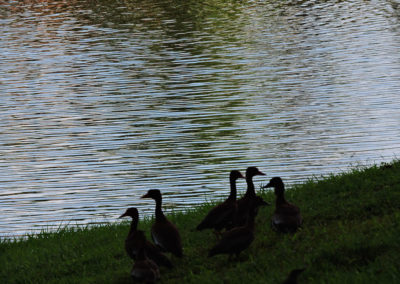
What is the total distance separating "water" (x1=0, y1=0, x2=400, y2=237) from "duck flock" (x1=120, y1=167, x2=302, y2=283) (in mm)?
7679

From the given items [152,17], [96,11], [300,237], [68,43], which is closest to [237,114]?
[300,237]

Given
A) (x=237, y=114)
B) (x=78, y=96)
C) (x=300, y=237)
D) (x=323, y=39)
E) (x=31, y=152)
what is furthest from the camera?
(x=323, y=39)

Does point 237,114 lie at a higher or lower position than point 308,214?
lower

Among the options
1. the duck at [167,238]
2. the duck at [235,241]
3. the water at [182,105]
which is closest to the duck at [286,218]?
the duck at [235,241]

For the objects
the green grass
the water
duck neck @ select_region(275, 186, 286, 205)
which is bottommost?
the water

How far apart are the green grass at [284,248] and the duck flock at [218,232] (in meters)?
0.26

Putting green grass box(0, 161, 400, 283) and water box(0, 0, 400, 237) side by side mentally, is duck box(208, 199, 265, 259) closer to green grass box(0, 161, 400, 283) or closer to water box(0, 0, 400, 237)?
green grass box(0, 161, 400, 283)

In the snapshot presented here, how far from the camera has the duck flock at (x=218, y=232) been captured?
10.7m

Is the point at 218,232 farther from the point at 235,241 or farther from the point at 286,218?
the point at 235,241

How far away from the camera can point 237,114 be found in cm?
3262

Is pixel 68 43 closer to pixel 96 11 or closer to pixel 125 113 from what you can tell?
pixel 96 11

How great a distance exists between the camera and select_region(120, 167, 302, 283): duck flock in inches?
422

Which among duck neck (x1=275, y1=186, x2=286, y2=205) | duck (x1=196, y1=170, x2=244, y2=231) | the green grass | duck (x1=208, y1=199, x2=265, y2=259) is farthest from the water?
duck (x1=208, y1=199, x2=265, y2=259)

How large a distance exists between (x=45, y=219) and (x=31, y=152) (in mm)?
8616
